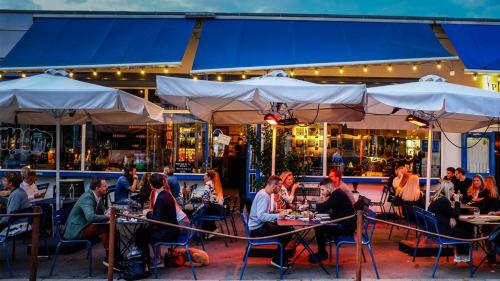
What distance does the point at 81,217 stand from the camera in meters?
7.23

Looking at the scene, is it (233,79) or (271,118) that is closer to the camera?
(271,118)

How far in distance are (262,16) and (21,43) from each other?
6632mm

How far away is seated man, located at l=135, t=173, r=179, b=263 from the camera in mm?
7094

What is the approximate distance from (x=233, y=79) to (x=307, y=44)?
2.25 meters

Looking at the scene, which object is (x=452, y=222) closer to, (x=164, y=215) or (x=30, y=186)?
(x=164, y=215)

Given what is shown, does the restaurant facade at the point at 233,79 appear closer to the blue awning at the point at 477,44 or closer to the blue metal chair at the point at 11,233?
the blue awning at the point at 477,44

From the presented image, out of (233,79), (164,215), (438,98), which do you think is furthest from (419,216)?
(233,79)

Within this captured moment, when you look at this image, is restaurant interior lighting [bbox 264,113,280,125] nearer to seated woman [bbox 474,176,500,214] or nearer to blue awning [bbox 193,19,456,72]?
blue awning [bbox 193,19,456,72]

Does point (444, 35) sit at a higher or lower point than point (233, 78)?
higher

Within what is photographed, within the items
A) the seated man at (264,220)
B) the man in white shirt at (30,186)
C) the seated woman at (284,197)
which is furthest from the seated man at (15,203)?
the seated woman at (284,197)

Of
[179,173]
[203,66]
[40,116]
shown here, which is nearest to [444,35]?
[203,66]

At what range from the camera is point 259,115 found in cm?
1078

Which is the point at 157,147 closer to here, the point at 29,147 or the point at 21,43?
the point at 29,147

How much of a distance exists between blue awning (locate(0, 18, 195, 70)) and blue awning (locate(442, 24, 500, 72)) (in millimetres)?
7041
